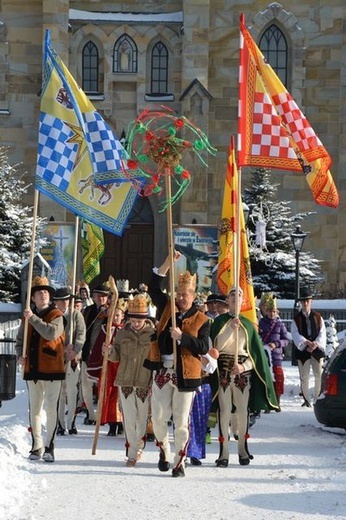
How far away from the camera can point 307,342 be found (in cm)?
1883

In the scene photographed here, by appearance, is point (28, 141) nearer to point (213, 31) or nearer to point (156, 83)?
point (156, 83)

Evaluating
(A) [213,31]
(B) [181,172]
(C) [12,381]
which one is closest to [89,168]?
(C) [12,381]

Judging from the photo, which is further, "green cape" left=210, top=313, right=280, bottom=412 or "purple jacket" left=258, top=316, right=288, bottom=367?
"purple jacket" left=258, top=316, right=288, bottom=367

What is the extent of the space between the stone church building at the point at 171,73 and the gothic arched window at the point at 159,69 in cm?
3

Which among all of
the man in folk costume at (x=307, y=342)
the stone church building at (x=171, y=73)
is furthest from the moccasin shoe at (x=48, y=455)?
the stone church building at (x=171, y=73)

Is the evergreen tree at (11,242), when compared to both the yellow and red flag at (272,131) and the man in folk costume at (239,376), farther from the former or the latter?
the man in folk costume at (239,376)

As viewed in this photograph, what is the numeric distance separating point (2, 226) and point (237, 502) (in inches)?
882

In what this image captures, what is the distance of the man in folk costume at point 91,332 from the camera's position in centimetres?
1537

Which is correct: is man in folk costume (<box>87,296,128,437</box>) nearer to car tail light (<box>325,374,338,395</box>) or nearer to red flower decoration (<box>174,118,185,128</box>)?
car tail light (<box>325,374,338,395</box>)

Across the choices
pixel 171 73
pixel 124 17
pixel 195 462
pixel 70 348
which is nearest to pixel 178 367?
pixel 195 462

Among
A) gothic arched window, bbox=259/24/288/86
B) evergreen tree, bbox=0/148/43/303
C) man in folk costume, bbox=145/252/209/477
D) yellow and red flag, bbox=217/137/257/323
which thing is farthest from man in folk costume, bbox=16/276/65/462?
gothic arched window, bbox=259/24/288/86

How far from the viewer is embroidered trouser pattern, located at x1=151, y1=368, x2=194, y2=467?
11449 mm

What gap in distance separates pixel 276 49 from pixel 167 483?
2934 cm

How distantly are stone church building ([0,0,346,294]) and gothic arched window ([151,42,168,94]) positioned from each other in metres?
0.03
